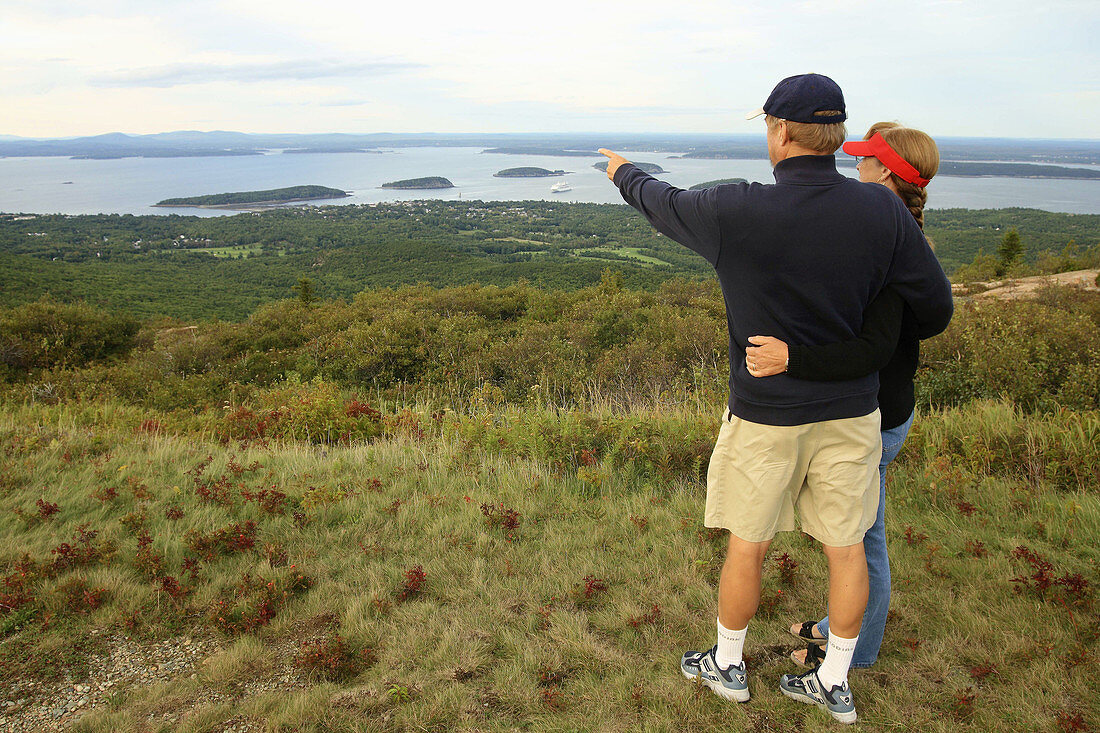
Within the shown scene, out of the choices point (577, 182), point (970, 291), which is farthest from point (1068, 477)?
point (577, 182)

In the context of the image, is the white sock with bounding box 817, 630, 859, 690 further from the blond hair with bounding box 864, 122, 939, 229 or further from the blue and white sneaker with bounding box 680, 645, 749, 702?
the blond hair with bounding box 864, 122, 939, 229

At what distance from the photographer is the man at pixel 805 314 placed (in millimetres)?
1544

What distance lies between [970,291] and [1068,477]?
47.4ft

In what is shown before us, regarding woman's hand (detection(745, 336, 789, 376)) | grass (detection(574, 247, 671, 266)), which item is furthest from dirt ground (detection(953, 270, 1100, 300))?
grass (detection(574, 247, 671, 266))

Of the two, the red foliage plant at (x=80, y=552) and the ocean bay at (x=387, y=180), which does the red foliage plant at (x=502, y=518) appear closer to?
the red foliage plant at (x=80, y=552)

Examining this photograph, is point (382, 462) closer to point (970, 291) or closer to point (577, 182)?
point (970, 291)

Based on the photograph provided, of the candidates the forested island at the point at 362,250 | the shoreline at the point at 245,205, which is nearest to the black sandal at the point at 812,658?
the forested island at the point at 362,250

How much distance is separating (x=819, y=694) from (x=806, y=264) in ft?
4.65

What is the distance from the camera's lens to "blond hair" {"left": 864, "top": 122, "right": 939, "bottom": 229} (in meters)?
1.77

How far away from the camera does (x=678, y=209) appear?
172cm

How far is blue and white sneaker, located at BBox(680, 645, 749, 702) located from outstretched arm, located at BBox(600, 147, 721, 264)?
4.51 feet

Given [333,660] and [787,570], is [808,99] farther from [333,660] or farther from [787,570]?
[333,660]

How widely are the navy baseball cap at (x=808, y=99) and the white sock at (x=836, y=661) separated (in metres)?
1.56

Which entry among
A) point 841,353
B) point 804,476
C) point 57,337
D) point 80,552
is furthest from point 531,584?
point 57,337
